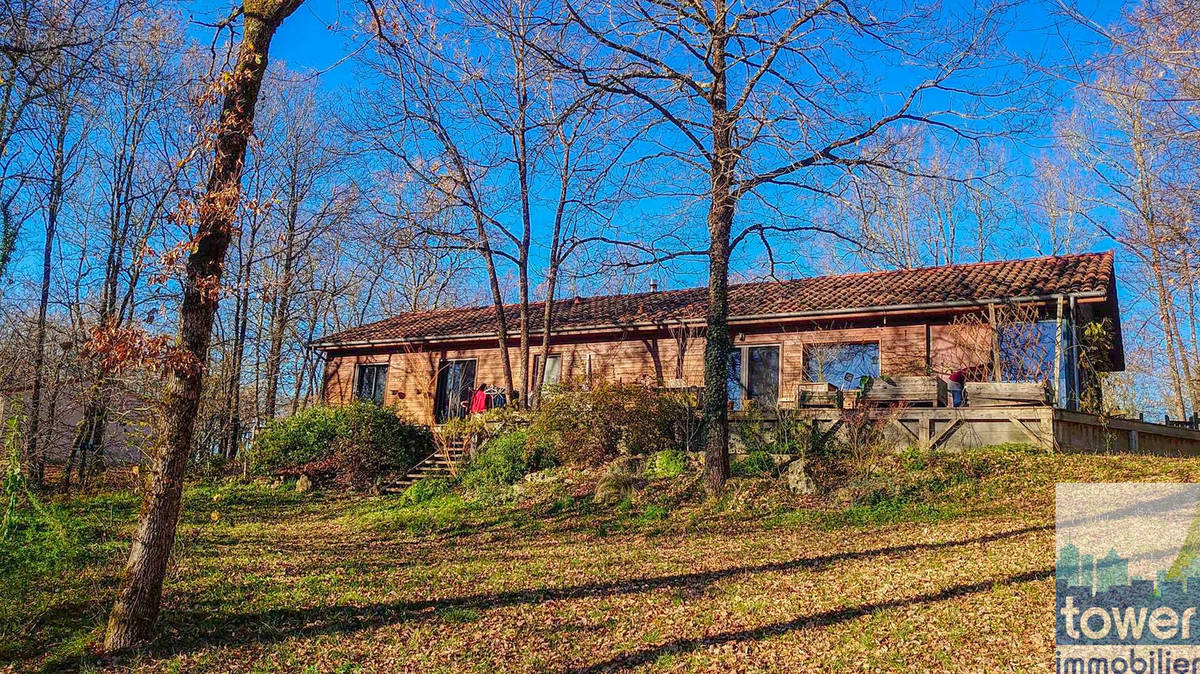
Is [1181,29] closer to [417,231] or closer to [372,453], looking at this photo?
[372,453]

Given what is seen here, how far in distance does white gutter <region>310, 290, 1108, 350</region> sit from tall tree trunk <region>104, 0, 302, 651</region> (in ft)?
42.3

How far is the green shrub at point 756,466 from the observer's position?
1192 centimetres

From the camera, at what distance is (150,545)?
6043 mm

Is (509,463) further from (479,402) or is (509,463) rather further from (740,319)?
(740,319)

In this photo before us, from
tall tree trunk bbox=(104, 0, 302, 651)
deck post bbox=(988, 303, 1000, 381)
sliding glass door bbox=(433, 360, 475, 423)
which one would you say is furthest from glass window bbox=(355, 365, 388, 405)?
tall tree trunk bbox=(104, 0, 302, 651)

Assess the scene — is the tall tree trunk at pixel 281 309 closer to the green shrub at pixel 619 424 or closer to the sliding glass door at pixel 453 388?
Answer: the sliding glass door at pixel 453 388

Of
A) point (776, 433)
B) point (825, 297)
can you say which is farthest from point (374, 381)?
point (776, 433)

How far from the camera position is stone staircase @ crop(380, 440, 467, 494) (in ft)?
52.3

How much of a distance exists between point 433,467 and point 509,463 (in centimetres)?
318

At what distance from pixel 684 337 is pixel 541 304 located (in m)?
6.89

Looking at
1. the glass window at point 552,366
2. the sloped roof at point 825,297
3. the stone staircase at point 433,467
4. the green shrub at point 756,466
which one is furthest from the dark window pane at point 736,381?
the stone staircase at point 433,467

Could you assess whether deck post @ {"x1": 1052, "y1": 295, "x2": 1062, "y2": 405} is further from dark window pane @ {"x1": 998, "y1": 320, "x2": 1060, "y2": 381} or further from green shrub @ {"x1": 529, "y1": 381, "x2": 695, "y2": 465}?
green shrub @ {"x1": 529, "y1": 381, "x2": 695, "y2": 465}

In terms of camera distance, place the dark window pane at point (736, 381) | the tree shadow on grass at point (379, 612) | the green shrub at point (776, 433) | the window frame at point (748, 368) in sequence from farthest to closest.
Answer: the dark window pane at point (736, 381), the window frame at point (748, 368), the green shrub at point (776, 433), the tree shadow on grass at point (379, 612)

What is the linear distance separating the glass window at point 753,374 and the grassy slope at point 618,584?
6274 millimetres
